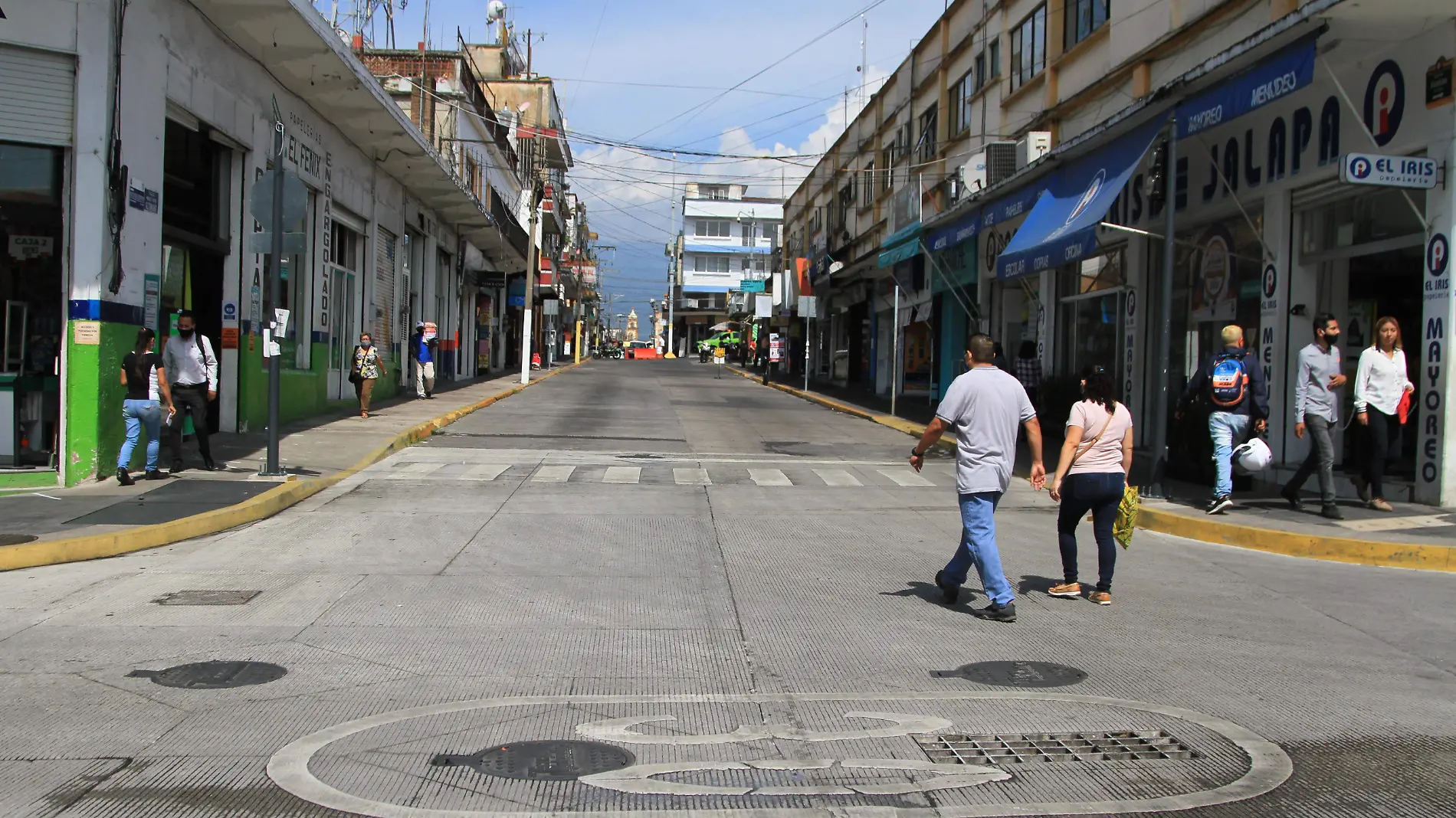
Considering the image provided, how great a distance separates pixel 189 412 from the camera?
1259 cm

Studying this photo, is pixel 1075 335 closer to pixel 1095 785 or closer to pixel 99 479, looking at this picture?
pixel 99 479

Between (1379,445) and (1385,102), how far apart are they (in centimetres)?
365

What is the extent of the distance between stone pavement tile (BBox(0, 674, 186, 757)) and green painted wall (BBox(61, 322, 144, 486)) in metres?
6.85

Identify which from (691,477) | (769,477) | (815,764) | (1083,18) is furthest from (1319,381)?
(1083,18)

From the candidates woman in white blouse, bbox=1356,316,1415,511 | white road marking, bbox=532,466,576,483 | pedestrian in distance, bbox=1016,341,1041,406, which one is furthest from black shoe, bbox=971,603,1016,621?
pedestrian in distance, bbox=1016,341,1041,406

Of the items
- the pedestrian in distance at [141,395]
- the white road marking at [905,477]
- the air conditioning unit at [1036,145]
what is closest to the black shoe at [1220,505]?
the white road marking at [905,477]

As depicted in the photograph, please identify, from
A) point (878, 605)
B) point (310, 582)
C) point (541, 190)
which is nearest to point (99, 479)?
point (310, 582)

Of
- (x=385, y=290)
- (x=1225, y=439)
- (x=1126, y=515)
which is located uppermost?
(x=385, y=290)

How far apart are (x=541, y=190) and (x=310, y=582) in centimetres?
5067

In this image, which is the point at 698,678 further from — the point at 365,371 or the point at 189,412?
the point at 365,371

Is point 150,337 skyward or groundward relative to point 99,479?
skyward

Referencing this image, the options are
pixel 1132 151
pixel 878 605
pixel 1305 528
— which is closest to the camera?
pixel 878 605

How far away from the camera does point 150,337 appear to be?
37.9 feet

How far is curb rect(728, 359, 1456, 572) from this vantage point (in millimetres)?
9234
